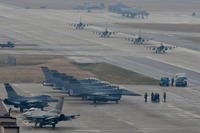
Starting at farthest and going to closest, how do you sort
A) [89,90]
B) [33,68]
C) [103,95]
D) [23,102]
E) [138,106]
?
1. [33,68]
2. [89,90]
3. [103,95]
4. [138,106]
5. [23,102]

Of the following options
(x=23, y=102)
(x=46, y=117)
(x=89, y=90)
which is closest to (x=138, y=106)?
(x=89, y=90)

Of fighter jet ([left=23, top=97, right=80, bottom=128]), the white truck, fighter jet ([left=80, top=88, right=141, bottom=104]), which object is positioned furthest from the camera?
the white truck

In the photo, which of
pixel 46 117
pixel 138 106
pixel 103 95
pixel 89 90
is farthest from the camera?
pixel 89 90

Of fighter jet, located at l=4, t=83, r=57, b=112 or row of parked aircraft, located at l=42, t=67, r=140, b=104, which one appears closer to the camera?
fighter jet, located at l=4, t=83, r=57, b=112

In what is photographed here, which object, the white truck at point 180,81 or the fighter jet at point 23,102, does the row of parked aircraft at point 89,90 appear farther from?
the white truck at point 180,81

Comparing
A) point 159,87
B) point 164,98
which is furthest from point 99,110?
point 159,87

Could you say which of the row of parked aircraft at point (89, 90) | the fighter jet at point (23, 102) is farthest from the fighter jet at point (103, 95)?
the fighter jet at point (23, 102)

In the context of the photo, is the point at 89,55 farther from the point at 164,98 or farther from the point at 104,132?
the point at 104,132

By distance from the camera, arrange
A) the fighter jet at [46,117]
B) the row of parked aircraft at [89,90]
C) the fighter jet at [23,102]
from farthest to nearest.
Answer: the row of parked aircraft at [89,90]
the fighter jet at [23,102]
the fighter jet at [46,117]

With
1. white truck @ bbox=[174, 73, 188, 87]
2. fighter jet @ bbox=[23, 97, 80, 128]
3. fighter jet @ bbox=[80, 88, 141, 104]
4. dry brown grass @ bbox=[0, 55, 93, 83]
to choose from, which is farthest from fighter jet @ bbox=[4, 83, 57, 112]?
white truck @ bbox=[174, 73, 188, 87]

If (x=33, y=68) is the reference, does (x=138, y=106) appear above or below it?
below

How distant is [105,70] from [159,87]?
67.3 feet

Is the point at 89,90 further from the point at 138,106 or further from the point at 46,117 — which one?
the point at 46,117

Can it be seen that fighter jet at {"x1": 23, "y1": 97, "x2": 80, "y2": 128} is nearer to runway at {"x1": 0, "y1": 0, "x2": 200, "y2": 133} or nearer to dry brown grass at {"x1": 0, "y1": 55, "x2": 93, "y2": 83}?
runway at {"x1": 0, "y1": 0, "x2": 200, "y2": 133}
